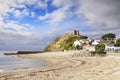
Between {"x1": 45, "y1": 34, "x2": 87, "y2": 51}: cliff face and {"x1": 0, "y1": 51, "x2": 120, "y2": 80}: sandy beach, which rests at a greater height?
{"x1": 45, "y1": 34, "x2": 87, "y2": 51}: cliff face

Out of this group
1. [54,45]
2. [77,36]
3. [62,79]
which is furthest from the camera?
[54,45]

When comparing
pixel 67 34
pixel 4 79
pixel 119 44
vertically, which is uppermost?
pixel 67 34

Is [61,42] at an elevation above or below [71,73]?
above

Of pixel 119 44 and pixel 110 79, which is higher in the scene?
pixel 119 44

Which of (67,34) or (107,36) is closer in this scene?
(107,36)

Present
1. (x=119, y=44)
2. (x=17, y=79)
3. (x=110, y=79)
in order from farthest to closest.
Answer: (x=119, y=44) < (x=17, y=79) < (x=110, y=79)

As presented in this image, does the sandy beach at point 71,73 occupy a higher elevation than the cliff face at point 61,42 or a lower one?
lower

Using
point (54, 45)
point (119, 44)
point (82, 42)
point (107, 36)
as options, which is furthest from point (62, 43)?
point (119, 44)

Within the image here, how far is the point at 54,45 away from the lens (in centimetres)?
17500

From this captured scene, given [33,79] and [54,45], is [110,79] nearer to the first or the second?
[33,79]

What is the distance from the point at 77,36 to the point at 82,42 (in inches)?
1641

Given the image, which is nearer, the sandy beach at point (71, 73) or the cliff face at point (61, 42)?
the sandy beach at point (71, 73)

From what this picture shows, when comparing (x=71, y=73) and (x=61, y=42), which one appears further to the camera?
(x=61, y=42)

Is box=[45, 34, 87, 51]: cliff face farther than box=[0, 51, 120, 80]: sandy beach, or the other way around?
box=[45, 34, 87, 51]: cliff face
